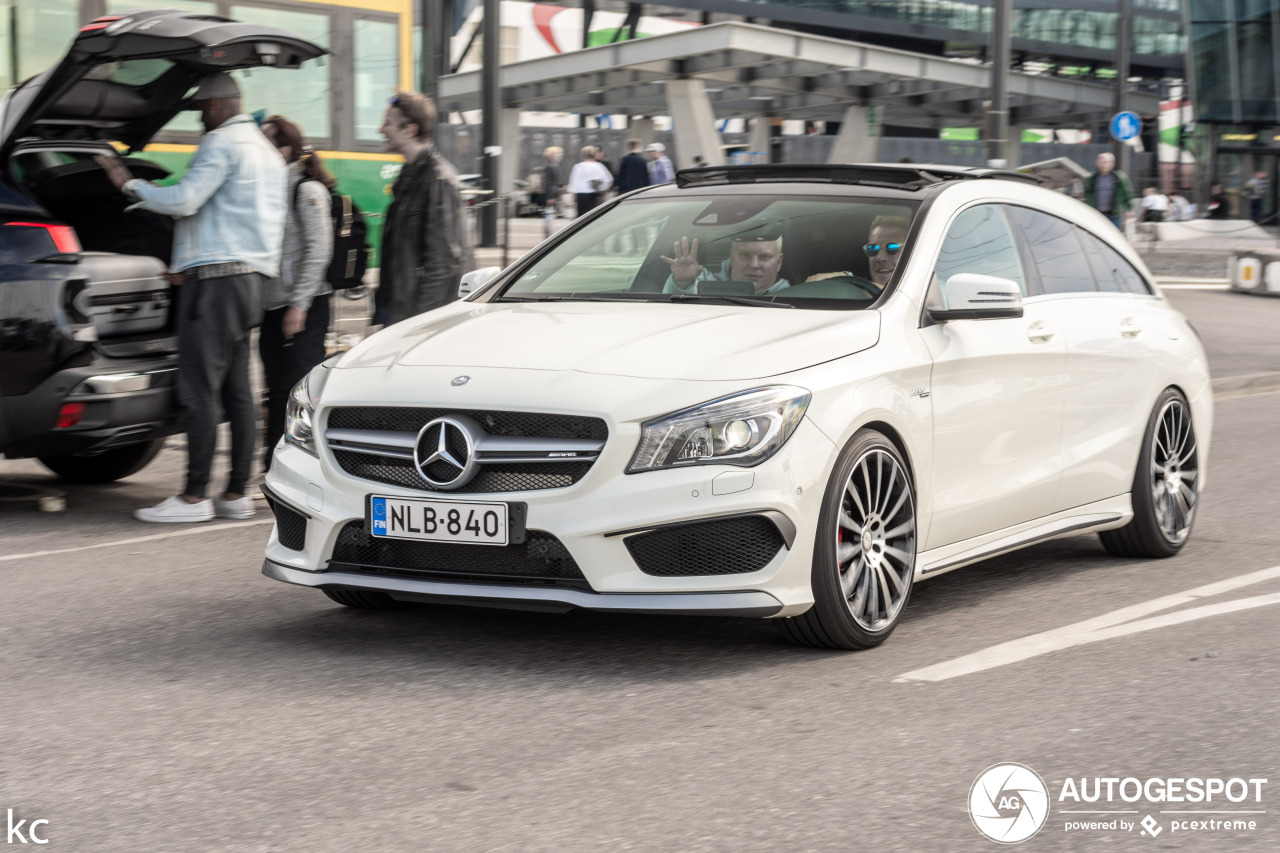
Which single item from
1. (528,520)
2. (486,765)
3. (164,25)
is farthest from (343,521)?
(164,25)

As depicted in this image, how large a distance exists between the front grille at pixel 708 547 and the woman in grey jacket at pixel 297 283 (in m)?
3.57

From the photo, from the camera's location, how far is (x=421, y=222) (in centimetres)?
821

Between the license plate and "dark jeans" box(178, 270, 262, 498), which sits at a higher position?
"dark jeans" box(178, 270, 262, 498)

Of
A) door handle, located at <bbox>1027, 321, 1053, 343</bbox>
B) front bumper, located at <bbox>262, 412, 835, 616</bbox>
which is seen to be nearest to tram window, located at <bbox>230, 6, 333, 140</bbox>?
door handle, located at <bbox>1027, 321, 1053, 343</bbox>

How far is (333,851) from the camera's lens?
136 inches

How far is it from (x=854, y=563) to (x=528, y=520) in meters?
1.04

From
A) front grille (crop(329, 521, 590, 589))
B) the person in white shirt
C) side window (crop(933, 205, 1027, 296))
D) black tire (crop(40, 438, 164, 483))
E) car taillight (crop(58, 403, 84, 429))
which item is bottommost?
black tire (crop(40, 438, 164, 483))

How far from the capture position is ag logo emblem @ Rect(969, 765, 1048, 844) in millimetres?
3643

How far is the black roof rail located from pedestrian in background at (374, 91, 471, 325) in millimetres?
1833

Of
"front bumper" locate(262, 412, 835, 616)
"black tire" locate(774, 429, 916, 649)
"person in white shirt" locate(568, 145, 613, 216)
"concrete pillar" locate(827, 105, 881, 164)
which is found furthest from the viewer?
"concrete pillar" locate(827, 105, 881, 164)

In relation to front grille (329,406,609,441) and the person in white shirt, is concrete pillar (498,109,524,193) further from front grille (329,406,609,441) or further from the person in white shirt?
front grille (329,406,609,441)

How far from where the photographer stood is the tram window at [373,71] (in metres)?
15.7

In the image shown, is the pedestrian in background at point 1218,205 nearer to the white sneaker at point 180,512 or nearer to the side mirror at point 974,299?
the white sneaker at point 180,512

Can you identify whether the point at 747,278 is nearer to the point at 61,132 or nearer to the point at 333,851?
the point at 333,851
